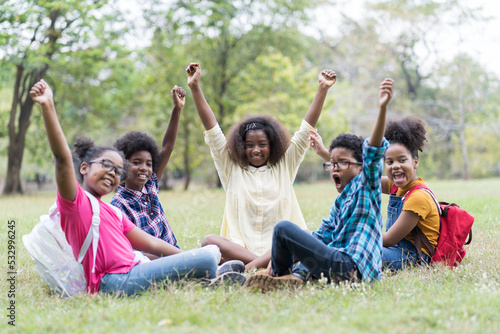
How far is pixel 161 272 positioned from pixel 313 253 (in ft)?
3.83

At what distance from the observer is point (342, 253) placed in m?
3.65

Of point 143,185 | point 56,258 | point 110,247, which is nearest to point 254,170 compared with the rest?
point 143,185

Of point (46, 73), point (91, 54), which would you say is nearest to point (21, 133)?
→ point (46, 73)

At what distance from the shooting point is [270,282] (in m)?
3.57

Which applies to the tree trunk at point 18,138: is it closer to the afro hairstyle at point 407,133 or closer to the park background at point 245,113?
the park background at point 245,113

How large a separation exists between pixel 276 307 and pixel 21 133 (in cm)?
1662

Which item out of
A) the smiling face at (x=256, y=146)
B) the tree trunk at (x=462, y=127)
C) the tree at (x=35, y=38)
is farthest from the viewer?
the tree trunk at (x=462, y=127)

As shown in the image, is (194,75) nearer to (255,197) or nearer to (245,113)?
(255,197)

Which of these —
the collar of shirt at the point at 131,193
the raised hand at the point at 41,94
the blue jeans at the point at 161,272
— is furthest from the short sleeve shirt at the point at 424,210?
the raised hand at the point at 41,94

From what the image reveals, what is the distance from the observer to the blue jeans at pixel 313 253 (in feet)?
11.8

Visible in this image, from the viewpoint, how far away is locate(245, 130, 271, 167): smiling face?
491 centimetres

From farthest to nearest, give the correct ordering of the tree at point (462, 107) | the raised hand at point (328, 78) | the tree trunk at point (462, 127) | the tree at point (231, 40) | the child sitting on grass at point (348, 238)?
the tree at point (462, 107)
the tree trunk at point (462, 127)
the tree at point (231, 40)
the raised hand at point (328, 78)
the child sitting on grass at point (348, 238)

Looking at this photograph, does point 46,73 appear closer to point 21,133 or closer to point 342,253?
point 21,133

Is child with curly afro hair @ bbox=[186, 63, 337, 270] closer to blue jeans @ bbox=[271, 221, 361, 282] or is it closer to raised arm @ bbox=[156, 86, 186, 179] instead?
raised arm @ bbox=[156, 86, 186, 179]
